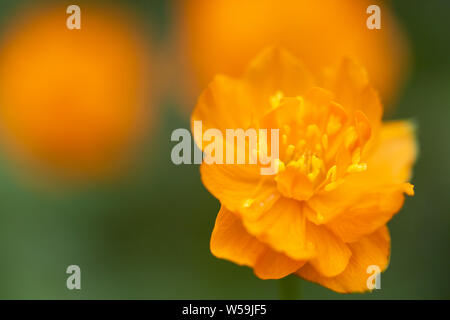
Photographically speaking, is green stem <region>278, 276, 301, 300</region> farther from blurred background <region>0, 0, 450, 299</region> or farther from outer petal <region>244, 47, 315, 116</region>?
blurred background <region>0, 0, 450, 299</region>

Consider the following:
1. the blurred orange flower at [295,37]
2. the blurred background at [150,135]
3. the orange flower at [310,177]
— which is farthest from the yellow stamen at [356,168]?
the blurred orange flower at [295,37]

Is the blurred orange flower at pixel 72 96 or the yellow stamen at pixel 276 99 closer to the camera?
the yellow stamen at pixel 276 99

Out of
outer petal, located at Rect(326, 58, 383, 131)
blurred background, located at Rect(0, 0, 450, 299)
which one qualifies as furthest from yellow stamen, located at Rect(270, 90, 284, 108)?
blurred background, located at Rect(0, 0, 450, 299)

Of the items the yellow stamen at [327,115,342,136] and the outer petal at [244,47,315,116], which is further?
the outer petal at [244,47,315,116]

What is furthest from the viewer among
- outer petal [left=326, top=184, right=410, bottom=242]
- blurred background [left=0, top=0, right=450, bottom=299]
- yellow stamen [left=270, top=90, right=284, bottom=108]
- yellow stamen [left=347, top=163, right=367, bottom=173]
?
blurred background [left=0, top=0, right=450, bottom=299]

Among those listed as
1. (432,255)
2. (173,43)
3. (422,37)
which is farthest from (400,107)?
(173,43)

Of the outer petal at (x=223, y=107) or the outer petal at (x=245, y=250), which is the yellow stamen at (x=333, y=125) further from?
the outer petal at (x=245, y=250)

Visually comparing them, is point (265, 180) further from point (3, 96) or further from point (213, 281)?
point (3, 96)
